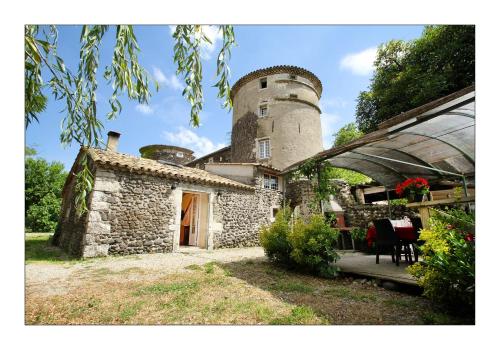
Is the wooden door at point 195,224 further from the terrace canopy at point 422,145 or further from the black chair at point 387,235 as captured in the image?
the black chair at point 387,235

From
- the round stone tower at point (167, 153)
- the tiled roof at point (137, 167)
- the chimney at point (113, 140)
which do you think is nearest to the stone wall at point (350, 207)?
the tiled roof at point (137, 167)

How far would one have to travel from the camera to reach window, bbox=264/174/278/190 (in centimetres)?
1234

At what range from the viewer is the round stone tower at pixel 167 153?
24156 mm

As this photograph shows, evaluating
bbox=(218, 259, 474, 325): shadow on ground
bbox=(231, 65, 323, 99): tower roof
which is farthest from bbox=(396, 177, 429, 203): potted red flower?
bbox=(231, 65, 323, 99): tower roof

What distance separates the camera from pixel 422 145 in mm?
5402

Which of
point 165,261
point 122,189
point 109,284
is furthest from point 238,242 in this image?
point 109,284

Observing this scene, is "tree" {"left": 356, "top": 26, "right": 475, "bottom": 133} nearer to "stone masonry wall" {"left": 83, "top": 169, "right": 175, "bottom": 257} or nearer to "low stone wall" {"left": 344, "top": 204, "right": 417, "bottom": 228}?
"low stone wall" {"left": 344, "top": 204, "right": 417, "bottom": 228}

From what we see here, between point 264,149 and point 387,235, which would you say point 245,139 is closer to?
point 264,149

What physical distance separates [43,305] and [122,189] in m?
4.62

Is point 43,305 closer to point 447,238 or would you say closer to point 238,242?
point 447,238

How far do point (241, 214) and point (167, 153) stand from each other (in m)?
16.4

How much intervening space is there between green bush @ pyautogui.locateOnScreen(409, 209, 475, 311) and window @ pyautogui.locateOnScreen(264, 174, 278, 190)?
9632 millimetres

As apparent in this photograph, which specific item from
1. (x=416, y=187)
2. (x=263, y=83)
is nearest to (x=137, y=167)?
(x=416, y=187)

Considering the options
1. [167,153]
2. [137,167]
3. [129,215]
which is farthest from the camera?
[167,153]
